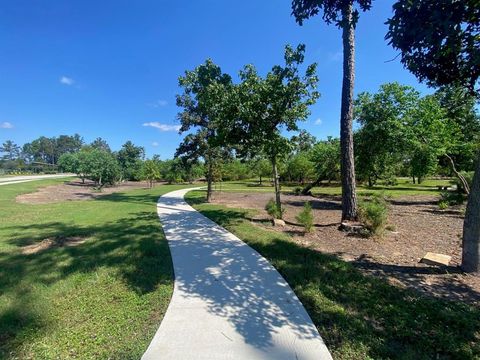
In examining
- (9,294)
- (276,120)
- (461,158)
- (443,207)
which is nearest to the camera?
(9,294)

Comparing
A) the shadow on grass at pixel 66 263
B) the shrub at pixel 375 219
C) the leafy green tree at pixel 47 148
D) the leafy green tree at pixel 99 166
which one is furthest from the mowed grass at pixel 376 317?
the leafy green tree at pixel 47 148

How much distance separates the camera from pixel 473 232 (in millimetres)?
4770

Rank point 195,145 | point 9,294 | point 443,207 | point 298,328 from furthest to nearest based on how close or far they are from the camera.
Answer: point 195,145, point 443,207, point 9,294, point 298,328

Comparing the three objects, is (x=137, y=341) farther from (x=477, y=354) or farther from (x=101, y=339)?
(x=477, y=354)

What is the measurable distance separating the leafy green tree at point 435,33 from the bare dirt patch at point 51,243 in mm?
8261

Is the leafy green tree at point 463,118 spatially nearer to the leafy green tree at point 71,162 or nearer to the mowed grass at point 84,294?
the mowed grass at point 84,294

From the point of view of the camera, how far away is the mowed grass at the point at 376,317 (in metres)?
2.90

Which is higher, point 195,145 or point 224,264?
point 195,145

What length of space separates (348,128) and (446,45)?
452 cm

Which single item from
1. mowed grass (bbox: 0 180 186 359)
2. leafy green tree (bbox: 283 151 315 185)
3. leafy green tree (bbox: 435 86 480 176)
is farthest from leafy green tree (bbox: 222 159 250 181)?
mowed grass (bbox: 0 180 186 359)

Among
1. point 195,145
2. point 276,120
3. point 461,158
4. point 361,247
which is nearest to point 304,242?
point 361,247

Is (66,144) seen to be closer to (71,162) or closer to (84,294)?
(71,162)

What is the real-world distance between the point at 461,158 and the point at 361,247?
20953 mm

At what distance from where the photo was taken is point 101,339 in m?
3.10
